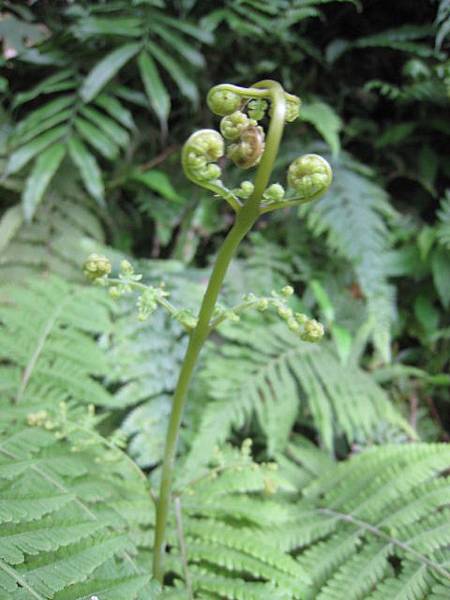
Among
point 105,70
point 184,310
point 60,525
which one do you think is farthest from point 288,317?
point 105,70

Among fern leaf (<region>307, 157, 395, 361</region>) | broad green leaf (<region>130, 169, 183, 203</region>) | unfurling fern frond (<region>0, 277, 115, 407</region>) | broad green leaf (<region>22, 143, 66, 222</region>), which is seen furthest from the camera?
broad green leaf (<region>130, 169, 183, 203</region>)

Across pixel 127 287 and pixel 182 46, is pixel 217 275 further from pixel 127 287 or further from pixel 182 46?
pixel 182 46

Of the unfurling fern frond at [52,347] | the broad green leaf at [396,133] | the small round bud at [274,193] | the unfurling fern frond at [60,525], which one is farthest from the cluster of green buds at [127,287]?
the broad green leaf at [396,133]

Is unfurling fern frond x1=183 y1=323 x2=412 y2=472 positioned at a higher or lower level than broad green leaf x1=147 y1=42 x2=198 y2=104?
lower

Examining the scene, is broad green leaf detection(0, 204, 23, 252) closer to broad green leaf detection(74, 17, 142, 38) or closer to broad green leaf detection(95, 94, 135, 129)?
broad green leaf detection(95, 94, 135, 129)

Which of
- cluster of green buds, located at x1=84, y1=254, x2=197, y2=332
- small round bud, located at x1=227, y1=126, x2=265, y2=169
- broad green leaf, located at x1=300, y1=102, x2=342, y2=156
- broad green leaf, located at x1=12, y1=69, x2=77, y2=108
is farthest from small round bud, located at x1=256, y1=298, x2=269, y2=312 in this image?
broad green leaf, located at x1=12, y1=69, x2=77, y2=108

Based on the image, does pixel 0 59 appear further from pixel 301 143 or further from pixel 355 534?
pixel 355 534

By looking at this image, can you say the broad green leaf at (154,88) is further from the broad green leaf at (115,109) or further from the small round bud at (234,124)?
the small round bud at (234,124)
